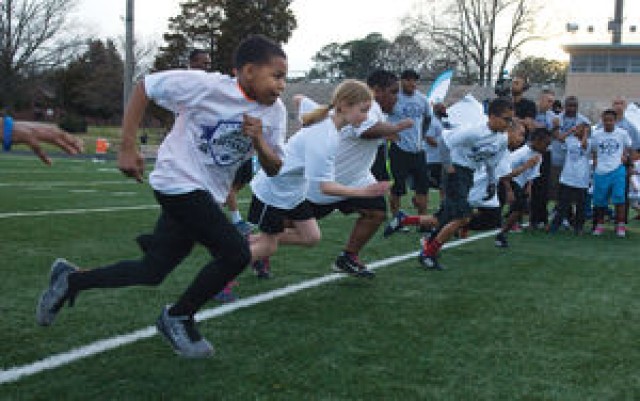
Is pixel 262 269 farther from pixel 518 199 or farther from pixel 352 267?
pixel 518 199

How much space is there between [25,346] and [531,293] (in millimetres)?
3795

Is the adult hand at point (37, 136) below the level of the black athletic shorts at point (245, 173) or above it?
above

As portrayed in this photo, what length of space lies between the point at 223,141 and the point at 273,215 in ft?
4.74

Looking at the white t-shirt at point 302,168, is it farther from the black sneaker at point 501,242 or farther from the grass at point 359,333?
the black sneaker at point 501,242

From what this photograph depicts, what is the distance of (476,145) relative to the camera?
7.32 meters

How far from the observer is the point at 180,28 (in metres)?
52.1

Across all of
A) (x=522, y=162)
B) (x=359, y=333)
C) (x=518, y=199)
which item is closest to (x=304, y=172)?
(x=359, y=333)

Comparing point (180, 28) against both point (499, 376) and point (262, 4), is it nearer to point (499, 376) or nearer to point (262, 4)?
point (262, 4)

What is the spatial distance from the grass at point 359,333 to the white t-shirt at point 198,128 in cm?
91

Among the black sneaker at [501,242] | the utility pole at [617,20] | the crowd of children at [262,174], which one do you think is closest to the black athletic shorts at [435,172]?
the crowd of children at [262,174]

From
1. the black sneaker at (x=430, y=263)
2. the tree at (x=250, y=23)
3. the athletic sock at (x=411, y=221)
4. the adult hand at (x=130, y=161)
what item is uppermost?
the tree at (x=250, y=23)

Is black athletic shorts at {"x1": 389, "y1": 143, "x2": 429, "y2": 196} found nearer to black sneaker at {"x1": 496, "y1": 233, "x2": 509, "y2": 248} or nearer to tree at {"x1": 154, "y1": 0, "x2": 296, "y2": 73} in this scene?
black sneaker at {"x1": 496, "y1": 233, "x2": 509, "y2": 248}

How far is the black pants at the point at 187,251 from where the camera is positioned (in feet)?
12.3

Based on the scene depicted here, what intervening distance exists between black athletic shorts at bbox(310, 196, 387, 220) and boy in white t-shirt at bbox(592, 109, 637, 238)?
227 inches
